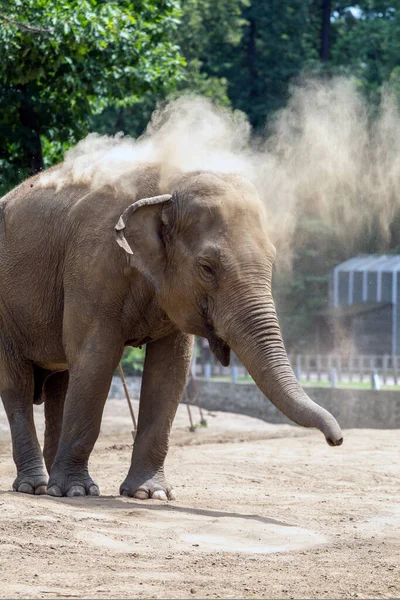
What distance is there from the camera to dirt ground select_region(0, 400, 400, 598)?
244 inches

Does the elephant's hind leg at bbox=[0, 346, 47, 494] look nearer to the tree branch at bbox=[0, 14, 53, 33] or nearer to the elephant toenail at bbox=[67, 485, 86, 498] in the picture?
the elephant toenail at bbox=[67, 485, 86, 498]

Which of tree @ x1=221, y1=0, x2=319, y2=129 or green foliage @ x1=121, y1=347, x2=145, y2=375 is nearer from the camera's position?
green foliage @ x1=121, y1=347, x2=145, y2=375

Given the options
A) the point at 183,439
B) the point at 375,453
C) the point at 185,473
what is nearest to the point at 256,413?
the point at 183,439

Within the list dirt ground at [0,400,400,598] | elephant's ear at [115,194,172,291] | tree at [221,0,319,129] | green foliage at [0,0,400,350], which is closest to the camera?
dirt ground at [0,400,400,598]

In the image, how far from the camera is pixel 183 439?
60.6 feet

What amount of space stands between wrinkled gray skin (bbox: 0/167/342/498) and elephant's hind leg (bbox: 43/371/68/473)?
0.36 metres

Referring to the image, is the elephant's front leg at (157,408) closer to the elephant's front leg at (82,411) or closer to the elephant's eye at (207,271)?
the elephant's front leg at (82,411)

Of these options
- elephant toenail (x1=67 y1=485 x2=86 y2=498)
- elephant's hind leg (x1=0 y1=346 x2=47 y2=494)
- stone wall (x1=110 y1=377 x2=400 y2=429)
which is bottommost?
stone wall (x1=110 y1=377 x2=400 y2=429)

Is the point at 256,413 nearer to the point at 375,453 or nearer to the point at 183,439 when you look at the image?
the point at 183,439

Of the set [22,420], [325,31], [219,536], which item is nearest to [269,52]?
[325,31]

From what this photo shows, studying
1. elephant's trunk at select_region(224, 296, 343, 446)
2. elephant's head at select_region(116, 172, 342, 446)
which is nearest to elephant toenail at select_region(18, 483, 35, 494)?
elephant's head at select_region(116, 172, 342, 446)

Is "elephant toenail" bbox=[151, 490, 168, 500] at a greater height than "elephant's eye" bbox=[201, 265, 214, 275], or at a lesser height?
lesser

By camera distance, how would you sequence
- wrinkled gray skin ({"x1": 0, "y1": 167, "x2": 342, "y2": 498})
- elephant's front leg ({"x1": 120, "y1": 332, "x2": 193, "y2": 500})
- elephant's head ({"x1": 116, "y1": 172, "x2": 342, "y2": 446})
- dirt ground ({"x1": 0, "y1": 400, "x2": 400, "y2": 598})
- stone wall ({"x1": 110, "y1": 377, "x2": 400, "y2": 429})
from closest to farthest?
1. dirt ground ({"x1": 0, "y1": 400, "x2": 400, "y2": 598})
2. elephant's head ({"x1": 116, "y1": 172, "x2": 342, "y2": 446})
3. wrinkled gray skin ({"x1": 0, "y1": 167, "x2": 342, "y2": 498})
4. elephant's front leg ({"x1": 120, "y1": 332, "x2": 193, "y2": 500})
5. stone wall ({"x1": 110, "y1": 377, "x2": 400, "y2": 429})

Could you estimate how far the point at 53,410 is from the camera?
430 inches
